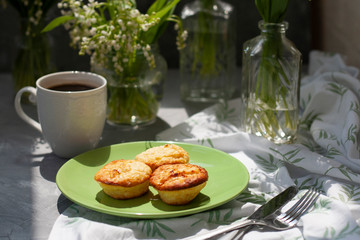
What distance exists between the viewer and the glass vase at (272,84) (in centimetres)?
108

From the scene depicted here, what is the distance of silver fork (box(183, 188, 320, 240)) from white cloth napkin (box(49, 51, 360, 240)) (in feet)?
0.04

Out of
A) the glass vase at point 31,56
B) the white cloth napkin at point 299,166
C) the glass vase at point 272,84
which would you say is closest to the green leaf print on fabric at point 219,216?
the white cloth napkin at point 299,166

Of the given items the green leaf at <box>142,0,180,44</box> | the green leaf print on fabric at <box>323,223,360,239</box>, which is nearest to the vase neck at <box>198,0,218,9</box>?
the green leaf at <box>142,0,180,44</box>

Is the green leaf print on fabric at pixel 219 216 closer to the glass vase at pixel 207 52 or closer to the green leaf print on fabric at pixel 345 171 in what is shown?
the green leaf print on fabric at pixel 345 171

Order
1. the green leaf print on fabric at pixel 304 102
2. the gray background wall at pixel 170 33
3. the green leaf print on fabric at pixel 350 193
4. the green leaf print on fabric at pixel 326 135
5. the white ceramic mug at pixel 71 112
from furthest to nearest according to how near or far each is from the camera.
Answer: the gray background wall at pixel 170 33 < the green leaf print on fabric at pixel 304 102 < the green leaf print on fabric at pixel 326 135 < the white ceramic mug at pixel 71 112 < the green leaf print on fabric at pixel 350 193

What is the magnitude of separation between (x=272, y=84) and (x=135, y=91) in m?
0.30

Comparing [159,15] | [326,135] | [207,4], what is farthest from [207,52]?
[326,135]

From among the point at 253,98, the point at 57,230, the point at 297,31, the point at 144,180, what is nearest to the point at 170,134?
the point at 253,98

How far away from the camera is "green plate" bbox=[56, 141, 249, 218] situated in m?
0.83

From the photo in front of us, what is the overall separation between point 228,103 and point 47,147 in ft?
1.49

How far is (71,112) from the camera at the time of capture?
1.02 m

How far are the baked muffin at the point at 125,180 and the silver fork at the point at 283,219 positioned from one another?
143 millimetres

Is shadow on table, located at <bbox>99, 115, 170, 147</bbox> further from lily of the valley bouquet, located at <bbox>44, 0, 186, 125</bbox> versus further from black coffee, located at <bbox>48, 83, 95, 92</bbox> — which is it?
black coffee, located at <bbox>48, 83, 95, 92</bbox>

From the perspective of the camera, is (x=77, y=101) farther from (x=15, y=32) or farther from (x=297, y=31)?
(x=297, y=31)
